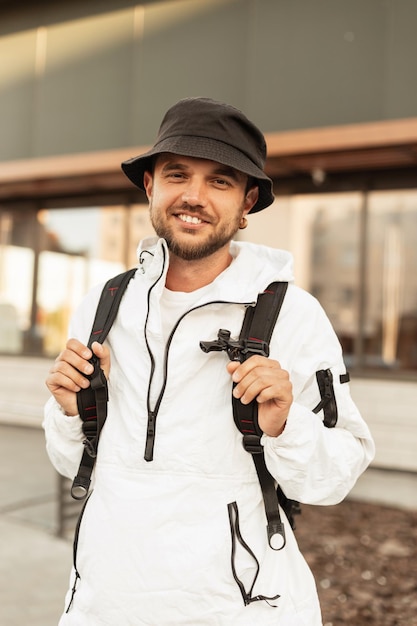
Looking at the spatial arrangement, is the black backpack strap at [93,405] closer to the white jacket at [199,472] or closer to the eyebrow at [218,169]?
the white jacket at [199,472]

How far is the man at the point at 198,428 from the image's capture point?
1595mm

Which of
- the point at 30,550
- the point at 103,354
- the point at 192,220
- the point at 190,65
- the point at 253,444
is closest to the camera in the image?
the point at 253,444

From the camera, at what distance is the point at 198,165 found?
181cm

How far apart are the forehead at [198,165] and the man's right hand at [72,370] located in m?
0.52

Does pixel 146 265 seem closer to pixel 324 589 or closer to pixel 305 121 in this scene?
pixel 324 589

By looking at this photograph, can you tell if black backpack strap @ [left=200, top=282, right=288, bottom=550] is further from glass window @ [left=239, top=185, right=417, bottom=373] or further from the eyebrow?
glass window @ [left=239, top=185, right=417, bottom=373]

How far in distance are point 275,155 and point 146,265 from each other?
6.28 meters

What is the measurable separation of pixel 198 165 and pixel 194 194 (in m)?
0.09

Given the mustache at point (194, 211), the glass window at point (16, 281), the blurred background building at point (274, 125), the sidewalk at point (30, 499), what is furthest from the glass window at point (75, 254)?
the mustache at point (194, 211)

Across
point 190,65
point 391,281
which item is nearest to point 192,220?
point 391,281

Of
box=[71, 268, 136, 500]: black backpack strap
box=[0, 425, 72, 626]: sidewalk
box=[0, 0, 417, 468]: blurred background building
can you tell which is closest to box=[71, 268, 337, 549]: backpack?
box=[71, 268, 136, 500]: black backpack strap

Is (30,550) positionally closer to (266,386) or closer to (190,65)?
(266,386)

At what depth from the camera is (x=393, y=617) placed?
13.8 ft

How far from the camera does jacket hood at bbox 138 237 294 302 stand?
5.66 feet
